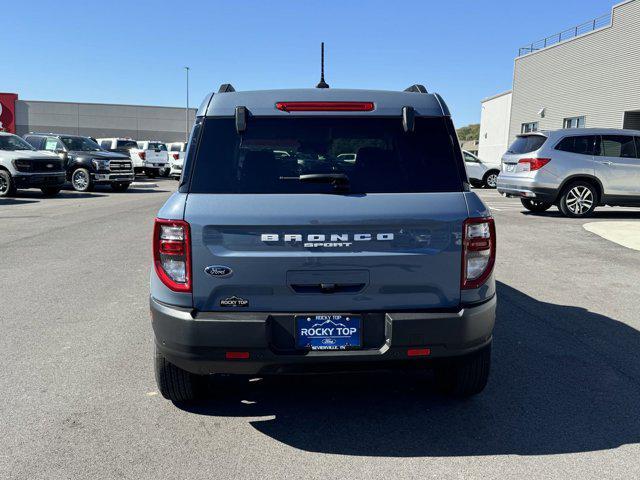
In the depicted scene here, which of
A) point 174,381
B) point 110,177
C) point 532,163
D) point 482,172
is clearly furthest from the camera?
point 482,172

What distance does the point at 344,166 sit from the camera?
348cm

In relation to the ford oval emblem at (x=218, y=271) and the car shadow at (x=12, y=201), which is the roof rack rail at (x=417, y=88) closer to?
the ford oval emblem at (x=218, y=271)

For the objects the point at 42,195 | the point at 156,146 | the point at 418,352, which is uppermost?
the point at 156,146

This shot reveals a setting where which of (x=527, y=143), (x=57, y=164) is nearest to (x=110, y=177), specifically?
(x=57, y=164)

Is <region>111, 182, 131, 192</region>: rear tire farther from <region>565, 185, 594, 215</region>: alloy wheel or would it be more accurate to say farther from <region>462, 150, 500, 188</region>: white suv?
<region>565, 185, 594, 215</region>: alloy wheel

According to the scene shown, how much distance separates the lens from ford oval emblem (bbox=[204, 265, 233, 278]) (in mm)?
3258

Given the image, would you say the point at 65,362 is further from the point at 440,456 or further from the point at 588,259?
the point at 588,259

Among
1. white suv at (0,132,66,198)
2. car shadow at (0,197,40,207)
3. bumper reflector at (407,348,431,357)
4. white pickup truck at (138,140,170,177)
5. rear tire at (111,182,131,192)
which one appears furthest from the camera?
white pickup truck at (138,140,170,177)

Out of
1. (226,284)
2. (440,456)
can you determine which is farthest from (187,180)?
(440,456)

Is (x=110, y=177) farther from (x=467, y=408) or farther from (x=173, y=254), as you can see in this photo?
(x=467, y=408)

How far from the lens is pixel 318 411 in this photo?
3881 millimetres

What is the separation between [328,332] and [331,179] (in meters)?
0.85

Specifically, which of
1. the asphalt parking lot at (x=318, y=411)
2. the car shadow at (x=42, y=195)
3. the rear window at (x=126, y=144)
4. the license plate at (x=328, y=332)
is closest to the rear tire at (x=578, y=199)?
the asphalt parking lot at (x=318, y=411)

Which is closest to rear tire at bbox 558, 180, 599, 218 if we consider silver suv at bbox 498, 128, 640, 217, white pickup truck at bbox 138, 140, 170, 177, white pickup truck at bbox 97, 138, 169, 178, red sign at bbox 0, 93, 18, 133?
silver suv at bbox 498, 128, 640, 217
